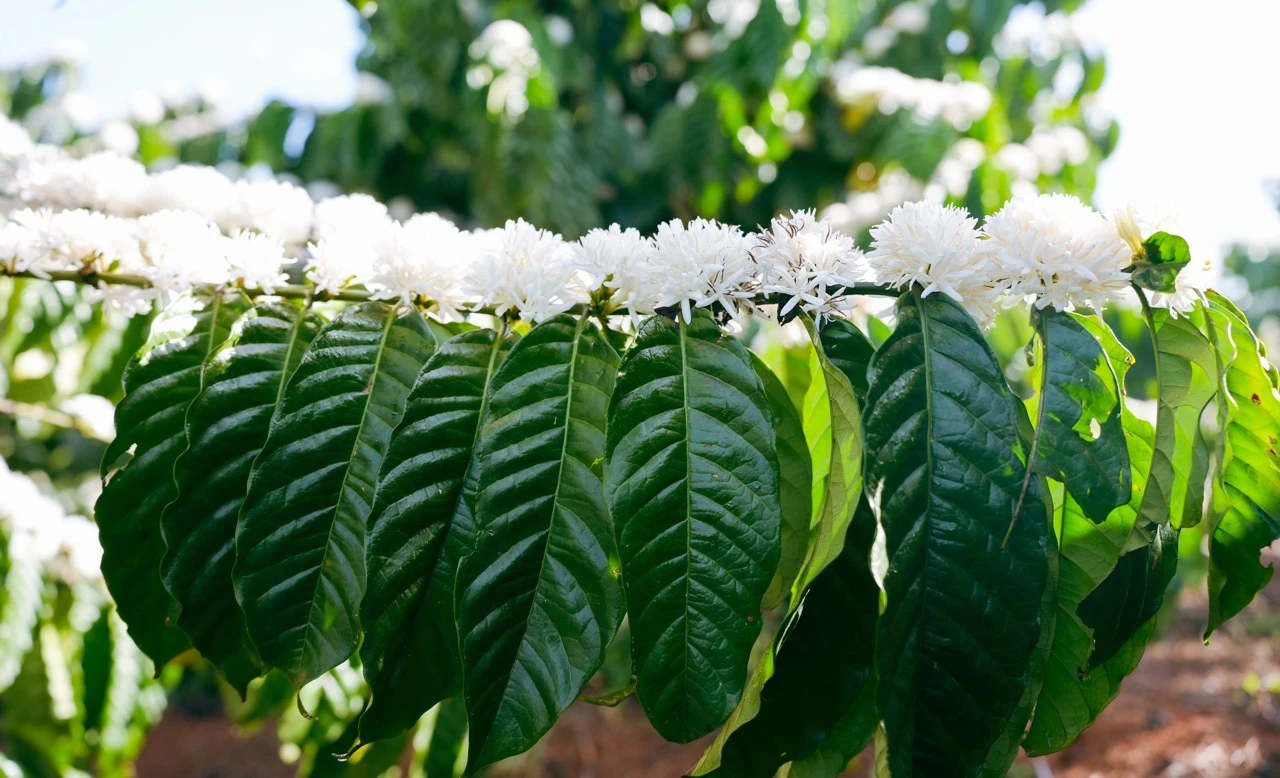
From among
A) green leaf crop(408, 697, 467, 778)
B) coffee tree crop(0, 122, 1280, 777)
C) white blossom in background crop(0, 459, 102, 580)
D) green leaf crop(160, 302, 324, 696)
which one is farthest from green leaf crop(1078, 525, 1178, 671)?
white blossom in background crop(0, 459, 102, 580)

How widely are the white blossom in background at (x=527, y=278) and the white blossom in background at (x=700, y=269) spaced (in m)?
0.07

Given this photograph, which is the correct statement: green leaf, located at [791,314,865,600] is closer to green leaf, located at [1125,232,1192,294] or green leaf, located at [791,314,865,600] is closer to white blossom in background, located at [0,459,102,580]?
green leaf, located at [1125,232,1192,294]

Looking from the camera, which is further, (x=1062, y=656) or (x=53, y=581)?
(x=53, y=581)

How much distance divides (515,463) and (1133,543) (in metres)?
0.41

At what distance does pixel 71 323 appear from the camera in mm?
1592

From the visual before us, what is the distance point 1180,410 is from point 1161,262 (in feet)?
0.39

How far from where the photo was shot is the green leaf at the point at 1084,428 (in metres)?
0.54

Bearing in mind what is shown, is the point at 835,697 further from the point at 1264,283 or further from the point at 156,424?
the point at 1264,283

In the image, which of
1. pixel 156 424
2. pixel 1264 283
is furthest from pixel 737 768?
pixel 1264 283

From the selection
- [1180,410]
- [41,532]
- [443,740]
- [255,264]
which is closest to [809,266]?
[1180,410]

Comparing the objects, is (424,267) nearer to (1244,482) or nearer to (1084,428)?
(1084,428)

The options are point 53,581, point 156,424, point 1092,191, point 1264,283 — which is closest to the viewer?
point 156,424

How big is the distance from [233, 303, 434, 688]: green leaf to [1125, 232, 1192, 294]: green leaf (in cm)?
53

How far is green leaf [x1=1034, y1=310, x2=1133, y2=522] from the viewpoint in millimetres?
540
